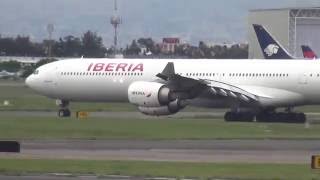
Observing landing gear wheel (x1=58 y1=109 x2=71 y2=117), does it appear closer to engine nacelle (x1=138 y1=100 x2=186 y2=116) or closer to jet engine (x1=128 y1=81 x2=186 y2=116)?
jet engine (x1=128 y1=81 x2=186 y2=116)

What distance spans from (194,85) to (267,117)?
179 inches

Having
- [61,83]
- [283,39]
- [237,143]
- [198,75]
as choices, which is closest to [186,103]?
[198,75]

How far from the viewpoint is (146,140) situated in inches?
1563

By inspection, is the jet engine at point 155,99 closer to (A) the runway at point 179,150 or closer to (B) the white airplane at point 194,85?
(B) the white airplane at point 194,85

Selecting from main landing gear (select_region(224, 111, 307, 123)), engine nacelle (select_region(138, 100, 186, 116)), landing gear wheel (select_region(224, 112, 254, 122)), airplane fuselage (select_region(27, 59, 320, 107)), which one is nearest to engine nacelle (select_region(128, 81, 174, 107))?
engine nacelle (select_region(138, 100, 186, 116))

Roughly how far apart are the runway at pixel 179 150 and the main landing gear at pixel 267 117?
14937 mm

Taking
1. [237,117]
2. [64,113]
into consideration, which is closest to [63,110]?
[64,113]

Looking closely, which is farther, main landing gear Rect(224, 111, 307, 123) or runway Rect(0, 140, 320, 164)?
main landing gear Rect(224, 111, 307, 123)

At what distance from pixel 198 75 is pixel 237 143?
20.7 m

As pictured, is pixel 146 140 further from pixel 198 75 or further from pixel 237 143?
pixel 198 75

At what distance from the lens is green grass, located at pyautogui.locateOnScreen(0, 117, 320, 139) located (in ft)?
137

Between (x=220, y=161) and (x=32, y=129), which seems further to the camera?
(x=32, y=129)

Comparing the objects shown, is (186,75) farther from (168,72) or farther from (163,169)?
(163,169)

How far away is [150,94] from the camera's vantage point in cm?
5603
